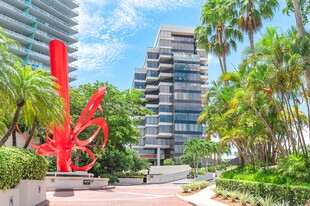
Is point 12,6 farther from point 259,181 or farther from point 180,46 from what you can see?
point 259,181

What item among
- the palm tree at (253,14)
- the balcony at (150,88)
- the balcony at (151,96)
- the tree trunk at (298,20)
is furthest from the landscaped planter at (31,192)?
the balcony at (150,88)

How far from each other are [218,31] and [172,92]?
202ft

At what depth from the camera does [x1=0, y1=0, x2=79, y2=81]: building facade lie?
79.8 metres

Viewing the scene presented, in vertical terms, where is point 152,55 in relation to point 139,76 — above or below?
above

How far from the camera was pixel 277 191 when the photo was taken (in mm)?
14727

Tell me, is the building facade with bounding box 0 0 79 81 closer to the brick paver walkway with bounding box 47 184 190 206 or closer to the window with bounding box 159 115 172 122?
the window with bounding box 159 115 172 122

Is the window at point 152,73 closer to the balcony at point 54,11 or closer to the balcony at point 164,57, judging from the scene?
the balcony at point 164,57

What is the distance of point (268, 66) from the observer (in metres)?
17.5

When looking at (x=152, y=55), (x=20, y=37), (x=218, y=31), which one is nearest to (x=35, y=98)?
(x=218, y=31)

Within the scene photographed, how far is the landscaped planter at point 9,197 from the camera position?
10811 millimetres

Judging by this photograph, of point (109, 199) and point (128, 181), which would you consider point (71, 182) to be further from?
point (128, 181)

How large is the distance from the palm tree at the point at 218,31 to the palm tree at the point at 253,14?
1828 millimetres

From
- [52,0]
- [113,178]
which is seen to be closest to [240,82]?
[113,178]

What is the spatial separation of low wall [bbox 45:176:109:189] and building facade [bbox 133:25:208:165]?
58.9 m
